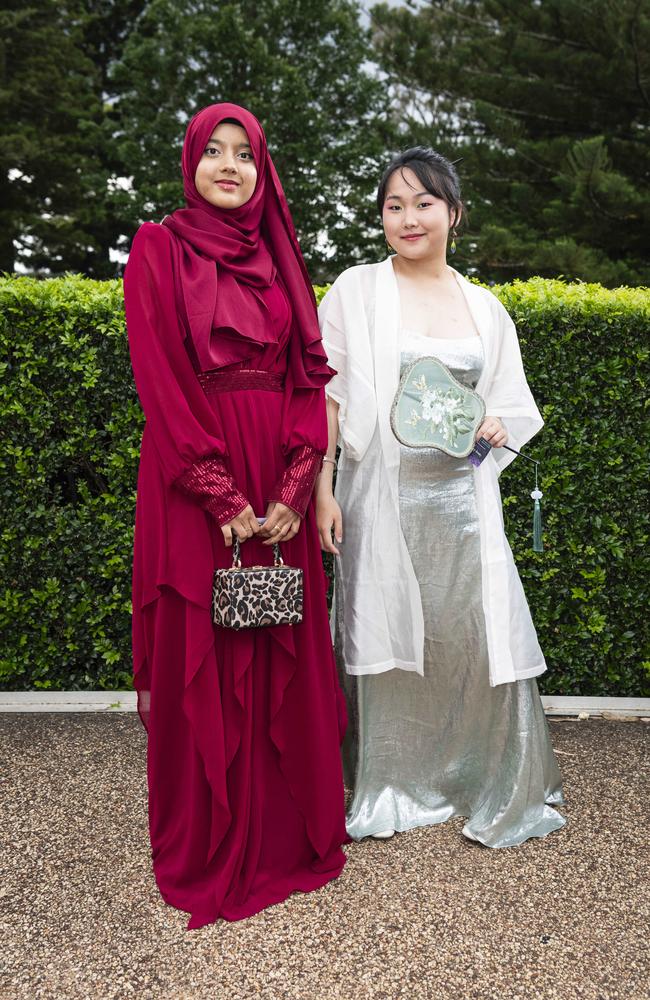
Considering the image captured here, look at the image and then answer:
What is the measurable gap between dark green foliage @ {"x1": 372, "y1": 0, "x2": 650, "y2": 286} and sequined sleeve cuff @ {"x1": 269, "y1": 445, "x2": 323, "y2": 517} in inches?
463

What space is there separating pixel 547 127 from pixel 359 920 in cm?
1620

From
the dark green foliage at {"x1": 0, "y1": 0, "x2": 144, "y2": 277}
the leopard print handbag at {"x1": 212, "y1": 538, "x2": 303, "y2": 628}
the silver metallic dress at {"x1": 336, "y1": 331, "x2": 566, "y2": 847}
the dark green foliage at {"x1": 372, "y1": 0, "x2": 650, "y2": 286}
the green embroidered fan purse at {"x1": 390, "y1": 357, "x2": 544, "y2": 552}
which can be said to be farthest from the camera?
the dark green foliage at {"x1": 0, "y1": 0, "x2": 144, "y2": 277}

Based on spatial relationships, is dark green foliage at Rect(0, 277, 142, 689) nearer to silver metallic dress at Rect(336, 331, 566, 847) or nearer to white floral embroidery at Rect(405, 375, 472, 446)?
silver metallic dress at Rect(336, 331, 566, 847)

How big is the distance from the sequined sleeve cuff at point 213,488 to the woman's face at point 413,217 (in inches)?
40.7

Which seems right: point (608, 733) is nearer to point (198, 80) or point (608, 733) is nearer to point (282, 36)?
point (198, 80)

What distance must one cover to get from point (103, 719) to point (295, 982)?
2.03 metres

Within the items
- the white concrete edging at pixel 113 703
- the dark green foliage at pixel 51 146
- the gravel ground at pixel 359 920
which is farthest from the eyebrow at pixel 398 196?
the dark green foliage at pixel 51 146

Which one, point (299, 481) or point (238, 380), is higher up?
point (238, 380)

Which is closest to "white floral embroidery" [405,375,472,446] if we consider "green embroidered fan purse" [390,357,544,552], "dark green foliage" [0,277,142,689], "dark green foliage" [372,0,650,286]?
"green embroidered fan purse" [390,357,544,552]

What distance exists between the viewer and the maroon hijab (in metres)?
2.28

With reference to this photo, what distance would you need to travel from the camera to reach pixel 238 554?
2326 mm

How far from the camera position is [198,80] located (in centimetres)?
2056

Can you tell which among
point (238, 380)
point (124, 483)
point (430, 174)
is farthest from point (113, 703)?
point (430, 174)

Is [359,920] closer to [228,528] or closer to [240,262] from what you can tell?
[228,528]
